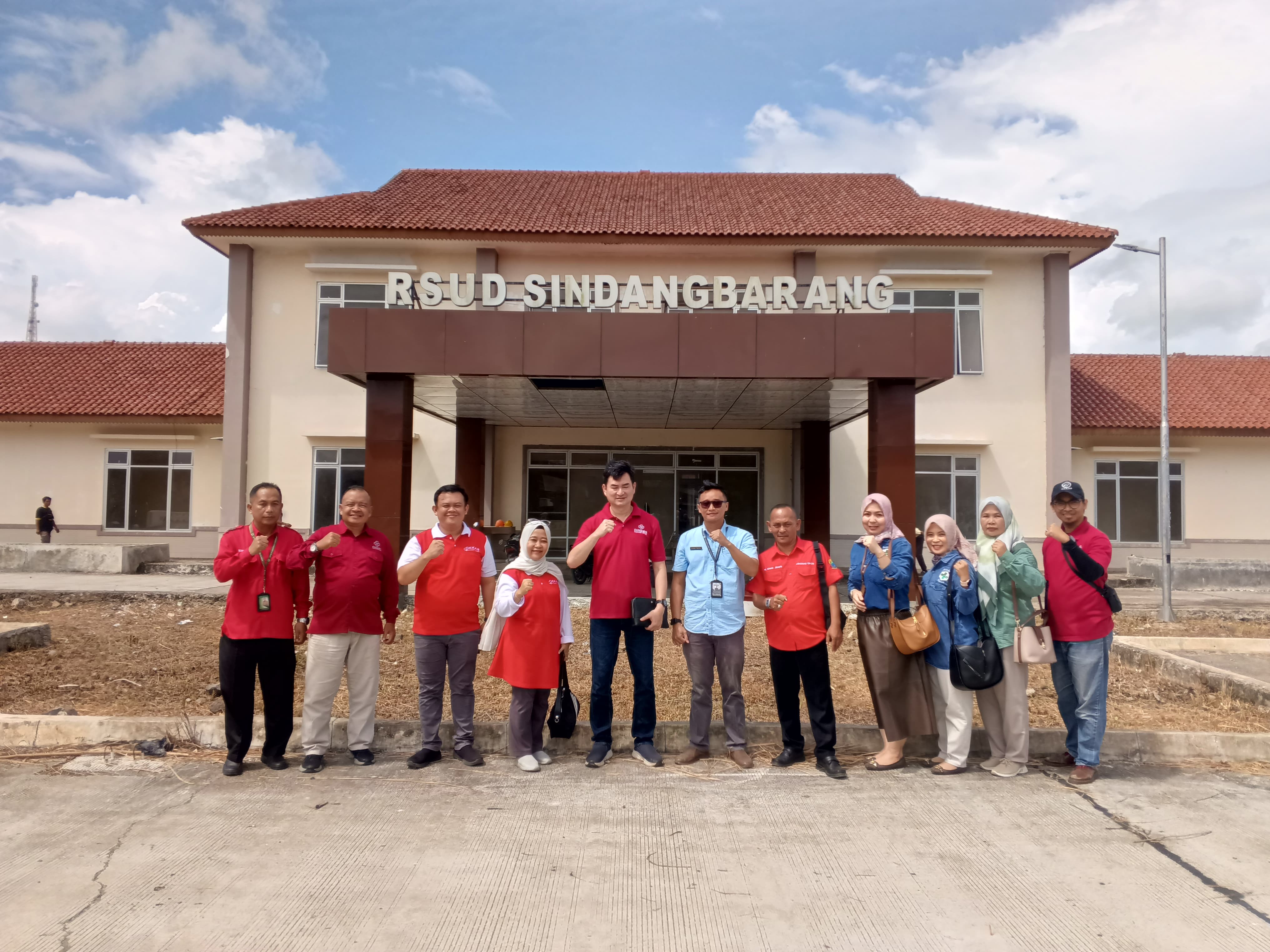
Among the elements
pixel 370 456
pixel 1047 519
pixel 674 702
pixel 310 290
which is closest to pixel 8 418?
pixel 310 290

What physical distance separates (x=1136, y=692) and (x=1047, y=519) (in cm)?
1023

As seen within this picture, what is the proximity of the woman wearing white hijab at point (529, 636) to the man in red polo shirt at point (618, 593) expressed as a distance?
8.8 inches

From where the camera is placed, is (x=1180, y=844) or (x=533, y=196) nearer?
(x=1180, y=844)

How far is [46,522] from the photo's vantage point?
1842 cm

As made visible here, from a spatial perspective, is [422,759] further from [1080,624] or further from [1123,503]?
[1123,503]

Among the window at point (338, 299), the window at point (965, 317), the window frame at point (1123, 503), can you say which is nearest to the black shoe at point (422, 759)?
the window at point (338, 299)

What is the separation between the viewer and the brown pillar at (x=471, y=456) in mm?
16812

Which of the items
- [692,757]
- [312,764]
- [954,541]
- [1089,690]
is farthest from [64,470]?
[1089,690]

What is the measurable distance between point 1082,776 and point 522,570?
3509 millimetres

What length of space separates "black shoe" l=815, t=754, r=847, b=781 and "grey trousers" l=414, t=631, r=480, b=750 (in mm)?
2137

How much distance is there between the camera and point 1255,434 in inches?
725

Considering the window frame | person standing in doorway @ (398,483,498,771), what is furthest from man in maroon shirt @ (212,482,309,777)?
the window frame

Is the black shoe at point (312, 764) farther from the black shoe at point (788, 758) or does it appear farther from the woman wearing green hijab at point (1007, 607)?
the woman wearing green hijab at point (1007, 607)

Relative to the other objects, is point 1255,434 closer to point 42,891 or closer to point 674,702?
point 674,702
